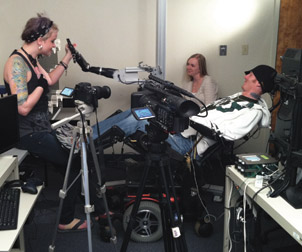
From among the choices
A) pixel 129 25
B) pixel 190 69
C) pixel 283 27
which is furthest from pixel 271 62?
pixel 129 25

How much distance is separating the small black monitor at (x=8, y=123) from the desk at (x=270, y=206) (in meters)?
1.19

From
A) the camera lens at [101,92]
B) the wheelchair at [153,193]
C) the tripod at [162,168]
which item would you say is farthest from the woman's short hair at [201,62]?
the tripod at [162,168]

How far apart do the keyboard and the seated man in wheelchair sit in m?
0.81

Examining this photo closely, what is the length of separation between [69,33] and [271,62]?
2193mm

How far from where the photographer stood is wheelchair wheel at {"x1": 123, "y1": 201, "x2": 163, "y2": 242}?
236 centimetres

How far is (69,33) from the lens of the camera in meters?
3.81

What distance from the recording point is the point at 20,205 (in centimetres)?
165

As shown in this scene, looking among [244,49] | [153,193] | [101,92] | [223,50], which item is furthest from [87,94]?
[244,49]

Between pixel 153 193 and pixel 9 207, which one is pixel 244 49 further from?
pixel 9 207

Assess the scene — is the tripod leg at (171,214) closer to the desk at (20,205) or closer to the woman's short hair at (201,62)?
the desk at (20,205)

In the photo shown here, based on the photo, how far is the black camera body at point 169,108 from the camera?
1559 mm

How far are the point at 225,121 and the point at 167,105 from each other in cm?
103

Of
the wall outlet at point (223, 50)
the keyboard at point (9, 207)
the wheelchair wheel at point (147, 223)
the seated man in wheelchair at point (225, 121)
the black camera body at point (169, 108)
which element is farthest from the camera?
the wall outlet at point (223, 50)

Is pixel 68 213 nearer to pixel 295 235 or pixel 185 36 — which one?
pixel 295 235
